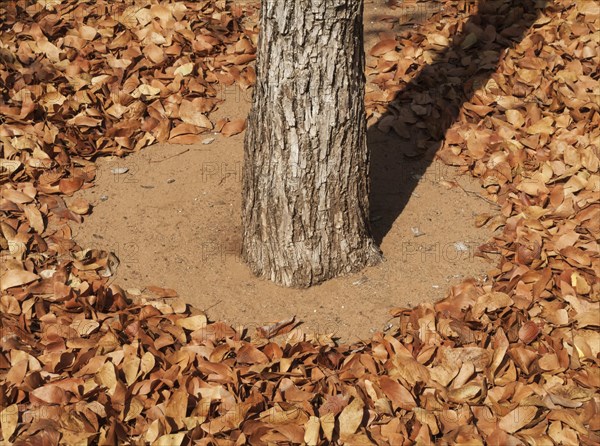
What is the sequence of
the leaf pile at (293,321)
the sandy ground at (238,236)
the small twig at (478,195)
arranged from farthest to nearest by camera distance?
the small twig at (478,195) → the sandy ground at (238,236) → the leaf pile at (293,321)

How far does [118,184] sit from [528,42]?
113 inches

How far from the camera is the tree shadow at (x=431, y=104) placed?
478cm

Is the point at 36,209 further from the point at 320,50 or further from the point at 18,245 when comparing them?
the point at 320,50

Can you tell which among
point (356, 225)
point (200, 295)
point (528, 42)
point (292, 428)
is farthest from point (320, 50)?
point (528, 42)

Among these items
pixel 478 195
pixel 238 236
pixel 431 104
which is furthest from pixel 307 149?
pixel 431 104

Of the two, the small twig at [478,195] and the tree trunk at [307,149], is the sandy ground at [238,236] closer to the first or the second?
the small twig at [478,195]

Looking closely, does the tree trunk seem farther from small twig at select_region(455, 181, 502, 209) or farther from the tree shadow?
small twig at select_region(455, 181, 502, 209)

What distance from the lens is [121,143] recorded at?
5.04 metres

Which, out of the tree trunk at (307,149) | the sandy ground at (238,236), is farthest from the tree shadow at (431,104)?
the tree trunk at (307,149)

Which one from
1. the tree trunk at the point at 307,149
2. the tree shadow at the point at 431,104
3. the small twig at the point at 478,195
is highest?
the tree trunk at the point at 307,149

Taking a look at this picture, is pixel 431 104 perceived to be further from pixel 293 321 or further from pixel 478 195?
pixel 293 321

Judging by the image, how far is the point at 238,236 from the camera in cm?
448

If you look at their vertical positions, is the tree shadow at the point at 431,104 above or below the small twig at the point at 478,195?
above

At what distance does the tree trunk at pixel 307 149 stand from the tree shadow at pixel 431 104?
0.40 meters
